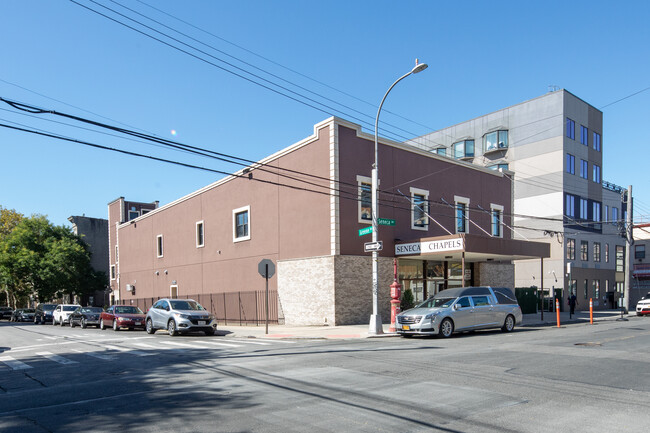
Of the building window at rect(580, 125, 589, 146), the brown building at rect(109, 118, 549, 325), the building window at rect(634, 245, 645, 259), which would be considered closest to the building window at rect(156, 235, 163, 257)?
the brown building at rect(109, 118, 549, 325)

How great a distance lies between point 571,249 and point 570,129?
1097cm

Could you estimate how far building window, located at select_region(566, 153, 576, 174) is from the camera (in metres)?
42.7

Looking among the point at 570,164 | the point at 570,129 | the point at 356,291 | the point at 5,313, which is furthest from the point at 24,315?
the point at 570,129

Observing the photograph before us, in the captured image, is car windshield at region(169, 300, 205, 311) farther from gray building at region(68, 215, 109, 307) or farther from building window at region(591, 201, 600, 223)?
gray building at region(68, 215, 109, 307)

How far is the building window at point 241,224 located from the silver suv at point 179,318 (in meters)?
7.77

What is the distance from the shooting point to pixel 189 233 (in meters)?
34.3

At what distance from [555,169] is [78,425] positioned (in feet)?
145

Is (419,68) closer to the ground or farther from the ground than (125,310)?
farther from the ground

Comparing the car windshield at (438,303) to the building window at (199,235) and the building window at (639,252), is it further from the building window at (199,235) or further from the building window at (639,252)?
the building window at (639,252)

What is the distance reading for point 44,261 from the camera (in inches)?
1759

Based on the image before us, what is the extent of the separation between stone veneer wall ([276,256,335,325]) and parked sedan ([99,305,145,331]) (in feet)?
23.7

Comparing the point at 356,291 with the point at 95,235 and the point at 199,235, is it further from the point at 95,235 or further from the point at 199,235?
the point at 95,235

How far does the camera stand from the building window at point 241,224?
2806 centimetres

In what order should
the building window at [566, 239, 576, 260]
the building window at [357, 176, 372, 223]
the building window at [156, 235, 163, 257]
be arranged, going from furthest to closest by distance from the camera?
the building window at [566, 239, 576, 260] → the building window at [156, 235, 163, 257] → the building window at [357, 176, 372, 223]
